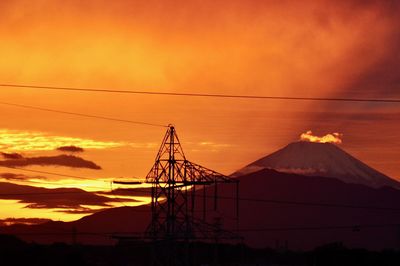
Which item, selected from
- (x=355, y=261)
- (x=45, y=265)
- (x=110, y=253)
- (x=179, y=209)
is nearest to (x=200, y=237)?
(x=179, y=209)

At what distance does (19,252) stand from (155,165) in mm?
55782

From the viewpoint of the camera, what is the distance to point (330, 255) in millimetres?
181375

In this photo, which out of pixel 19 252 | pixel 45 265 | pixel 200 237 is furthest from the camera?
pixel 19 252

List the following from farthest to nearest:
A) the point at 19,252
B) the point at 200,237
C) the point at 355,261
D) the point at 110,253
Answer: the point at 110,253 → the point at 355,261 → the point at 19,252 → the point at 200,237

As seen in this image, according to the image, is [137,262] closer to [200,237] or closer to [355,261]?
[355,261]

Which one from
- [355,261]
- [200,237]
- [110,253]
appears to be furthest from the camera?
[110,253]

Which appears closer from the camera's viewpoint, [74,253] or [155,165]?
[155,165]

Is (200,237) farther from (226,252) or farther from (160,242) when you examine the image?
(226,252)

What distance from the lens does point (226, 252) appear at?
18562cm

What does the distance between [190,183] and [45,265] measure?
43.9 m

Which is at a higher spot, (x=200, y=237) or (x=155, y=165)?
(x=155, y=165)

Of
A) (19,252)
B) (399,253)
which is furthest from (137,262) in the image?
(399,253)

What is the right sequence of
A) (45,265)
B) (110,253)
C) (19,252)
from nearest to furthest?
(45,265) < (19,252) < (110,253)

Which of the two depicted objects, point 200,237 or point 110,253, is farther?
point 110,253
